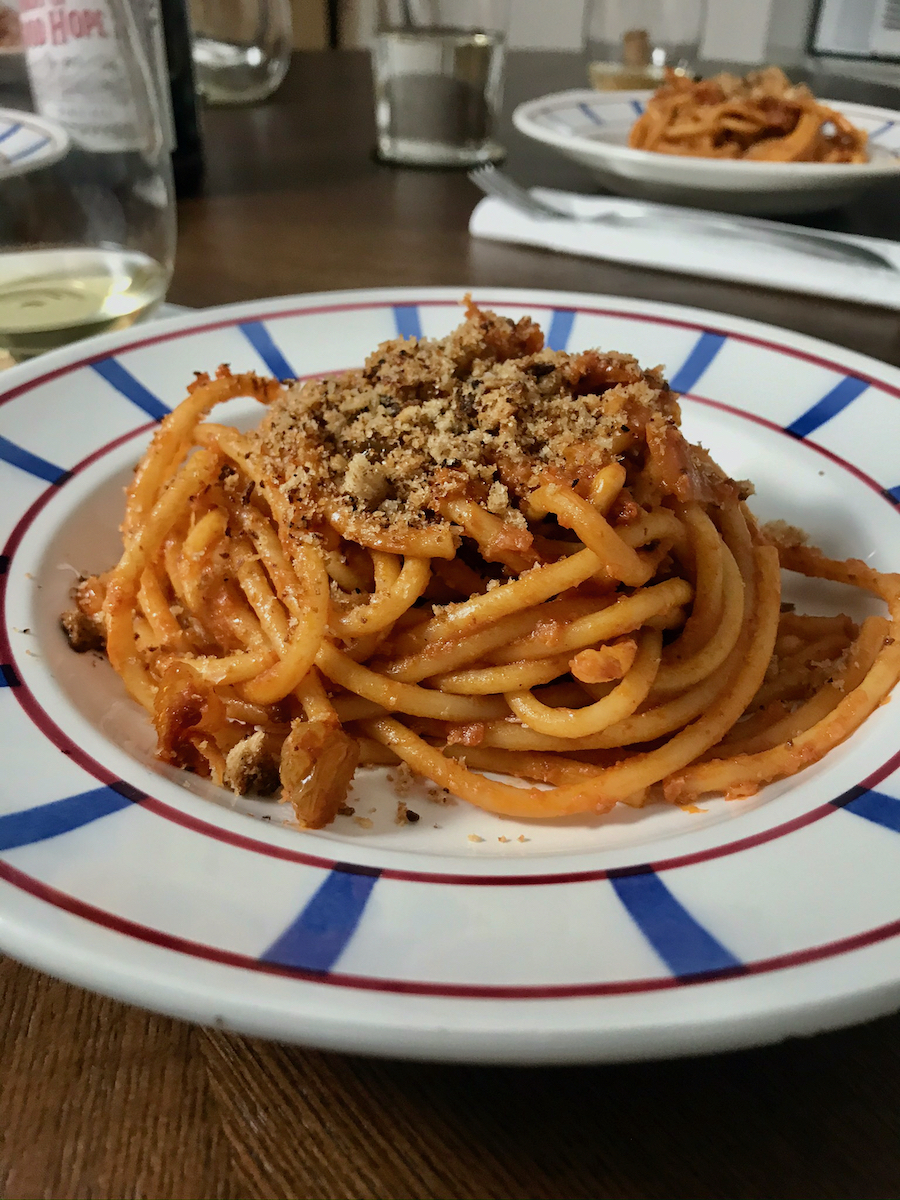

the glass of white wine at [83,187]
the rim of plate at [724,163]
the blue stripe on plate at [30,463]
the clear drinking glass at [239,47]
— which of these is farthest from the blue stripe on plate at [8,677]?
the clear drinking glass at [239,47]

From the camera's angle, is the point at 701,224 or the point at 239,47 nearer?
the point at 701,224

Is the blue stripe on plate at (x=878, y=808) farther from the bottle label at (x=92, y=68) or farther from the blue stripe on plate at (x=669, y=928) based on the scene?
the bottle label at (x=92, y=68)

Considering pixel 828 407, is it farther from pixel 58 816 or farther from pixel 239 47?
pixel 239 47

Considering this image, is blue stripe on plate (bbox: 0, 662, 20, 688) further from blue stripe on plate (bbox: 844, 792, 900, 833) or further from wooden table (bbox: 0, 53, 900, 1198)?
blue stripe on plate (bbox: 844, 792, 900, 833)

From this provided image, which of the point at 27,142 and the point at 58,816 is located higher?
the point at 27,142

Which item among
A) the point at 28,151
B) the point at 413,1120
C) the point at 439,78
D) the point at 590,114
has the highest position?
the point at 28,151

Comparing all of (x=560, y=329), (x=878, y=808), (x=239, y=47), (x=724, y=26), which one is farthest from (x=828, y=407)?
(x=724, y=26)

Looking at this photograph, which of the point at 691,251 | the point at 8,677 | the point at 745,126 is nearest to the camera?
the point at 8,677
